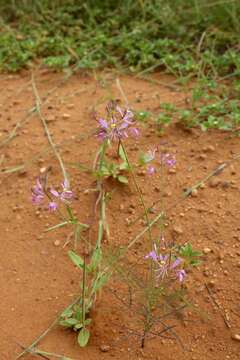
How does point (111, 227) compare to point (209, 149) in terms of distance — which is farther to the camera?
point (209, 149)

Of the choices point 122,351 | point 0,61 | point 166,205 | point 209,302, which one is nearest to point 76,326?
point 122,351

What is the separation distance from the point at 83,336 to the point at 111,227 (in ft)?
1.65

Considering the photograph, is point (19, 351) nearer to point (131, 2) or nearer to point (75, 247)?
point (75, 247)

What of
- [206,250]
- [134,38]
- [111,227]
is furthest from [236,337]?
[134,38]

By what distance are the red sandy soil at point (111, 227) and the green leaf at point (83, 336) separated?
0.10ft

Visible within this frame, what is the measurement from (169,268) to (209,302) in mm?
278

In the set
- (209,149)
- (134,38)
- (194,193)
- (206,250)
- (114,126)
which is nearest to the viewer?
(114,126)

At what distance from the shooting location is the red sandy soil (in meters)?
1.87

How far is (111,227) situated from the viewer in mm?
2232

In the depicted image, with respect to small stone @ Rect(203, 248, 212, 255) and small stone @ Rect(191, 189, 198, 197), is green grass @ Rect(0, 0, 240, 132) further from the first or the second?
small stone @ Rect(203, 248, 212, 255)

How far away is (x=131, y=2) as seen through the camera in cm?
371

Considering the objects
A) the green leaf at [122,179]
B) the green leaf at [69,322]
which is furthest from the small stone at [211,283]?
the green leaf at [122,179]

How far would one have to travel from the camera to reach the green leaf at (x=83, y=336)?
5.97 feet

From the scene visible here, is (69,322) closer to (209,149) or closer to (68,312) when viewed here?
(68,312)
